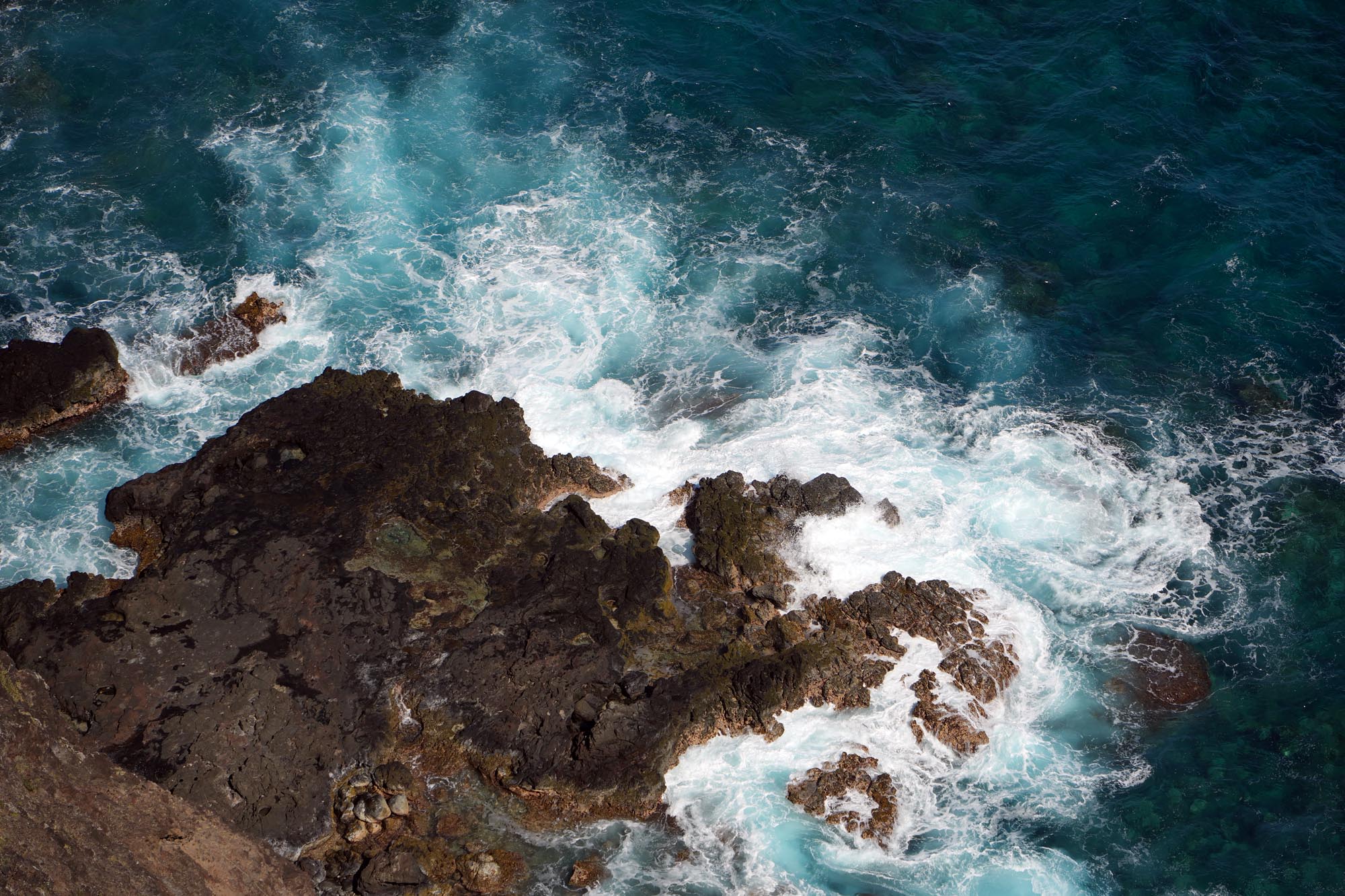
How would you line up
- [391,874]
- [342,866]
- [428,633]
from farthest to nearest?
[428,633] < [342,866] < [391,874]

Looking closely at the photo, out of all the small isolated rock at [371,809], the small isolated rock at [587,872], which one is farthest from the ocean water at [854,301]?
the small isolated rock at [371,809]

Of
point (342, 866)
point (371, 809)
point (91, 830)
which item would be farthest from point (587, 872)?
point (91, 830)

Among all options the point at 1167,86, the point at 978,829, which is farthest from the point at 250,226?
the point at 1167,86

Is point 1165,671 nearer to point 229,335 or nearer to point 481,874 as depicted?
point 481,874

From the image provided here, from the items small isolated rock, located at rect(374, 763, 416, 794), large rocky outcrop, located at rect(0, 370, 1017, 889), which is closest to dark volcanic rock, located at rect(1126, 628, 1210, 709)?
large rocky outcrop, located at rect(0, 370, 1017, 889)

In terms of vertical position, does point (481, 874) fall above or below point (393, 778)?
below

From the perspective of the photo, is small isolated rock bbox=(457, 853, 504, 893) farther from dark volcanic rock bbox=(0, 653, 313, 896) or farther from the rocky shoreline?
dark volcanic rock bbox=(0, 653, 313, 896)

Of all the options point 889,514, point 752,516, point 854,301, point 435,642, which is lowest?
point 435,642
